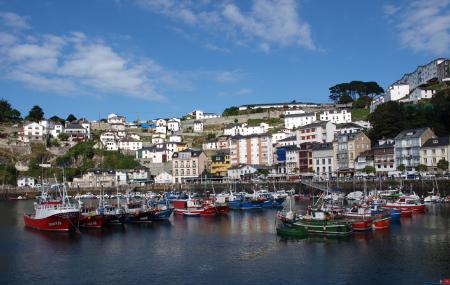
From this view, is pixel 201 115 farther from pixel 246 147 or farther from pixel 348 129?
pixel 348 129

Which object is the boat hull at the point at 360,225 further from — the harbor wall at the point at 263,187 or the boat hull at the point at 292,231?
the harbor wall at the point at 263,187

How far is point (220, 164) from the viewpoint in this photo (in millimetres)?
87625

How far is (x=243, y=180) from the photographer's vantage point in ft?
254

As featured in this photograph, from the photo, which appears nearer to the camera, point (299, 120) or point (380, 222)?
point (380, 222)

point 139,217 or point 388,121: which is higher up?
point 388,121

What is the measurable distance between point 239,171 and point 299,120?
19.4m

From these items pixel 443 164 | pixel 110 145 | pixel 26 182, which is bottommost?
pixel 26 182

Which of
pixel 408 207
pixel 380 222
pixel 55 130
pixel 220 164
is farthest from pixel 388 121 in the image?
pixel 55 130

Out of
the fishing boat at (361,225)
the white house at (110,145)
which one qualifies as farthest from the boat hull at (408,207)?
the white house at (110,145)

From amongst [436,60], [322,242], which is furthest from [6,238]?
[436,60]

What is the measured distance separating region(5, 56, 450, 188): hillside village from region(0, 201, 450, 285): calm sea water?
29.6 metres

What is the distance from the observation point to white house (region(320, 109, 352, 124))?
92750 mm

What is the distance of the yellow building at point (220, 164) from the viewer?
3435 inches

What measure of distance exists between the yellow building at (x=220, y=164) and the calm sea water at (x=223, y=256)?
50.7m
